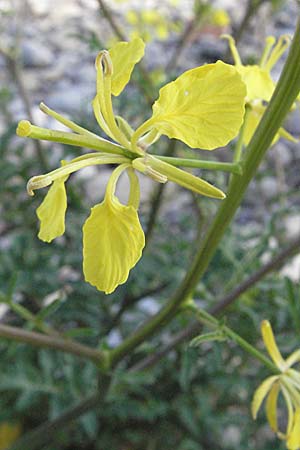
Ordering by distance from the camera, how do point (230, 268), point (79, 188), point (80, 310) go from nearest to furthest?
point (230, 268)
point (80, 310)
point (79, 188)

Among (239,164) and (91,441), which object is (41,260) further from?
(239,164)

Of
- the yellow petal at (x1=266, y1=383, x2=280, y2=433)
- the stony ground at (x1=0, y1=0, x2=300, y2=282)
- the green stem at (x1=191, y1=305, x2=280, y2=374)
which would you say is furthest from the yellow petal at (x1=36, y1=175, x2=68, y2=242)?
the stony ground at (x1=0, y1=0, x2=300, y2=282)

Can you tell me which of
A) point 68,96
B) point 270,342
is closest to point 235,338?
point 270,342

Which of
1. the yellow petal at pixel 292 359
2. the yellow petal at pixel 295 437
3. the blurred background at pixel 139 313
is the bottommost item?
the blurred background at pixel 139 313

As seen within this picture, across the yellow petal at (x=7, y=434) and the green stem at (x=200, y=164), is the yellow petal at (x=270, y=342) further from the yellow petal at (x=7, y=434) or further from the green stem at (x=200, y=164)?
the yellow petal at (x=7, y=434)

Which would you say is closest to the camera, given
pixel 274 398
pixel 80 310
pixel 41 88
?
pixel 274 398

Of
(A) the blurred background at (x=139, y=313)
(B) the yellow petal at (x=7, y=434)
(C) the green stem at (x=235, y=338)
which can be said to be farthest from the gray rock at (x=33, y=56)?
(C) the green stem at (x=235, y=338)

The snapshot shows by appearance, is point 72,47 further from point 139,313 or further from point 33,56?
point 139,313

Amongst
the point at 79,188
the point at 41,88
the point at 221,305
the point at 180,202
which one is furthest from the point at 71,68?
the point at 221,305
